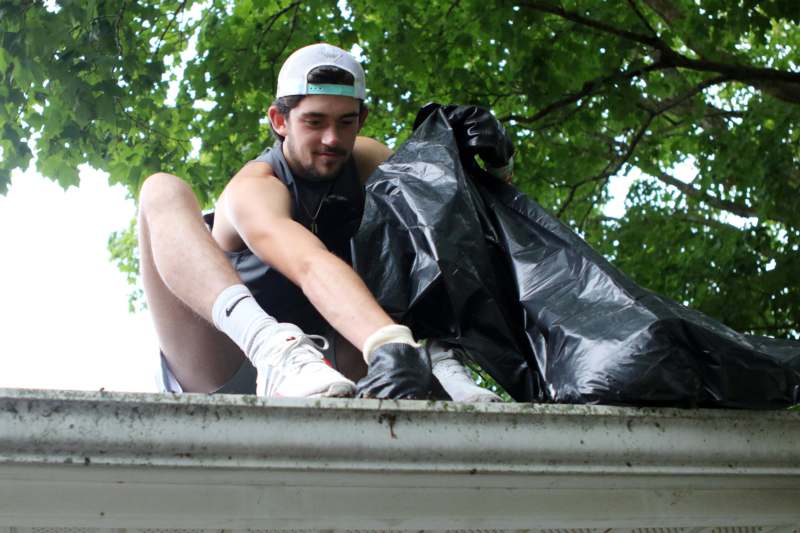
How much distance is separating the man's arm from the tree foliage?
2.94m

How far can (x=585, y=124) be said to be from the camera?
25.4 feet

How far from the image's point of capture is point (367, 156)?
3.60m

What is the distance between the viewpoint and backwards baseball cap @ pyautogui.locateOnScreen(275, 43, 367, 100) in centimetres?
338

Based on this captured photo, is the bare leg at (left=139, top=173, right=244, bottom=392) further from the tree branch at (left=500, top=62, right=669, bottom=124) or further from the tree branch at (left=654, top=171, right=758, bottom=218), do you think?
the tree branch at (left=654, top=171, right=758, bottom=218)

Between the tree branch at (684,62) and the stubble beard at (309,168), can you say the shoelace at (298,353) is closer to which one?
the stubble beard at (309,168)

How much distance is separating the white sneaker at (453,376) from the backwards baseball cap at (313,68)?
0.91 meters

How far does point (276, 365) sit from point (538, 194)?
20.9 feet

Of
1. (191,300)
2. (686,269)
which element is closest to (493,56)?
(686,269)

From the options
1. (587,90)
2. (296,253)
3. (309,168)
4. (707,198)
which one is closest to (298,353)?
(296,253)

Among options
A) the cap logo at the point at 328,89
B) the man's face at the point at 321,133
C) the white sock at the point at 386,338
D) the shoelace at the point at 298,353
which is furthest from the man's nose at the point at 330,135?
the white sock at the point at 386,338

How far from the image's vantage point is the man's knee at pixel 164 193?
3.13 meters

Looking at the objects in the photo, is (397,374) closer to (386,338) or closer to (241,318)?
(386,338)

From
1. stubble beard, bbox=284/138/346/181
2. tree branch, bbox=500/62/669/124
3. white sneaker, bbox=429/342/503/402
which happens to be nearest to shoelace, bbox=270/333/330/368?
white sneaker, bbox=429/342/503/402

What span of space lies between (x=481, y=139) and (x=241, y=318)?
2.85 feet
